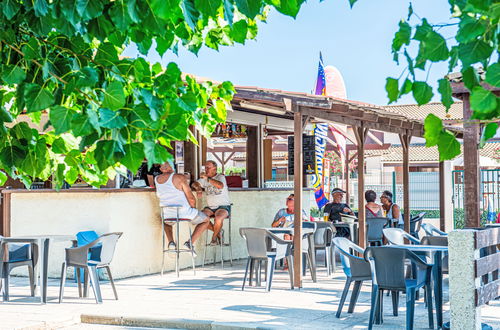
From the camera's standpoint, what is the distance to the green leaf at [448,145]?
A: 2287 mm

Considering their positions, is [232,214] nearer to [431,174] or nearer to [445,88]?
[431,174]

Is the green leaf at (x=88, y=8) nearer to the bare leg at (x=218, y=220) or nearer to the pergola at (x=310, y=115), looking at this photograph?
the pergola at (x=310, y=115)

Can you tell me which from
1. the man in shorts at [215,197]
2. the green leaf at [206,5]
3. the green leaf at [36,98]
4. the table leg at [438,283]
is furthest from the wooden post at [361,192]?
the green leaf at [206,5]

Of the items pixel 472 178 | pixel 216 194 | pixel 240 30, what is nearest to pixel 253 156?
pixel 216 194

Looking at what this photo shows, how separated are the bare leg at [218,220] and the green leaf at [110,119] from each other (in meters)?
9.03

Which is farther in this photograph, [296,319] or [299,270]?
[299,270]

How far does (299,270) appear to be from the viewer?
9812 mm

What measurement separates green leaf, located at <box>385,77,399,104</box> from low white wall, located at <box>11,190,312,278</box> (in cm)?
876

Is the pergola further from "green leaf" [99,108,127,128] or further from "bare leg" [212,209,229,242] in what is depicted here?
"green leaf" [99,108,127,128]

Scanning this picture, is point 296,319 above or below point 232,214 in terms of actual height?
below

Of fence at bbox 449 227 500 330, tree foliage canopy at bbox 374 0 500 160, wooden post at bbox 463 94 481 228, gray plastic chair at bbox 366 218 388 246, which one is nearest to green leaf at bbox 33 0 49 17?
tree foliage canopy at bbox 374 0 500 160

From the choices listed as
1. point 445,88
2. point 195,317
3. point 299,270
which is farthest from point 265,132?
point 445,88

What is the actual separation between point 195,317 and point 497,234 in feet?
10.2

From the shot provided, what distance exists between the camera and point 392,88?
236 cm
